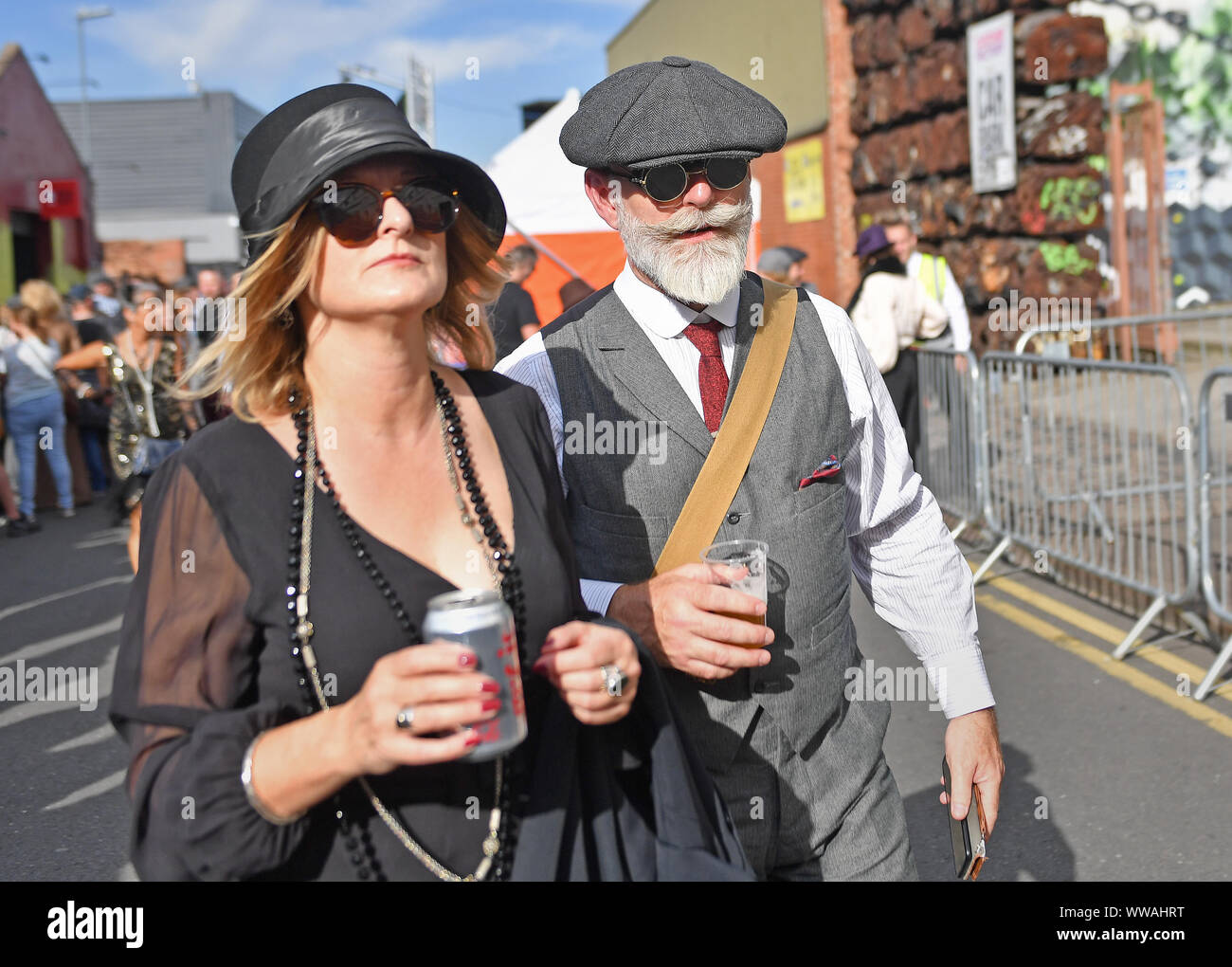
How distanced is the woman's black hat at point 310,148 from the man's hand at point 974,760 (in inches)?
55.9

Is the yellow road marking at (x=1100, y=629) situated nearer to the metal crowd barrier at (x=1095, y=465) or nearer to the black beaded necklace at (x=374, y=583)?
the metal crowd barrier at (x=1095, y=465)

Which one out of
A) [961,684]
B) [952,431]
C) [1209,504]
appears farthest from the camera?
[952,431]

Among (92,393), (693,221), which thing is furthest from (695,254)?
(92,393)

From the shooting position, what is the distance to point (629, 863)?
1.75 metres

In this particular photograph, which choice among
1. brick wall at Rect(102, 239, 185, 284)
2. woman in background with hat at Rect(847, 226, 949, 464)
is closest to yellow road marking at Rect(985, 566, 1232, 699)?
woman in background with hat at Rect(847, 226, 949, 464)

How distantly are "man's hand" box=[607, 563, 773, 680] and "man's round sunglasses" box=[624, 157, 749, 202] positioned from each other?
0.73 m

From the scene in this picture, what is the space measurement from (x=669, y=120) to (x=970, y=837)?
1427 mm

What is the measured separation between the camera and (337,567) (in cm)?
170

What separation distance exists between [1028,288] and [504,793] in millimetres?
14958

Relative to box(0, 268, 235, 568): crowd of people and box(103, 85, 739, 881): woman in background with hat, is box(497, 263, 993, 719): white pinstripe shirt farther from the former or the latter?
box(0, 268, 235, 568): crowd of people

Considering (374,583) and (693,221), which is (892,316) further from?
(374,583)

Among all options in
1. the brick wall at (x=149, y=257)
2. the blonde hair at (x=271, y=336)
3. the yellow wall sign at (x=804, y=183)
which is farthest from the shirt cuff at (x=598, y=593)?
the brick wall at (x=149, y=257)

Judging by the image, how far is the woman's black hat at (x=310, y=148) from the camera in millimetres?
1730
